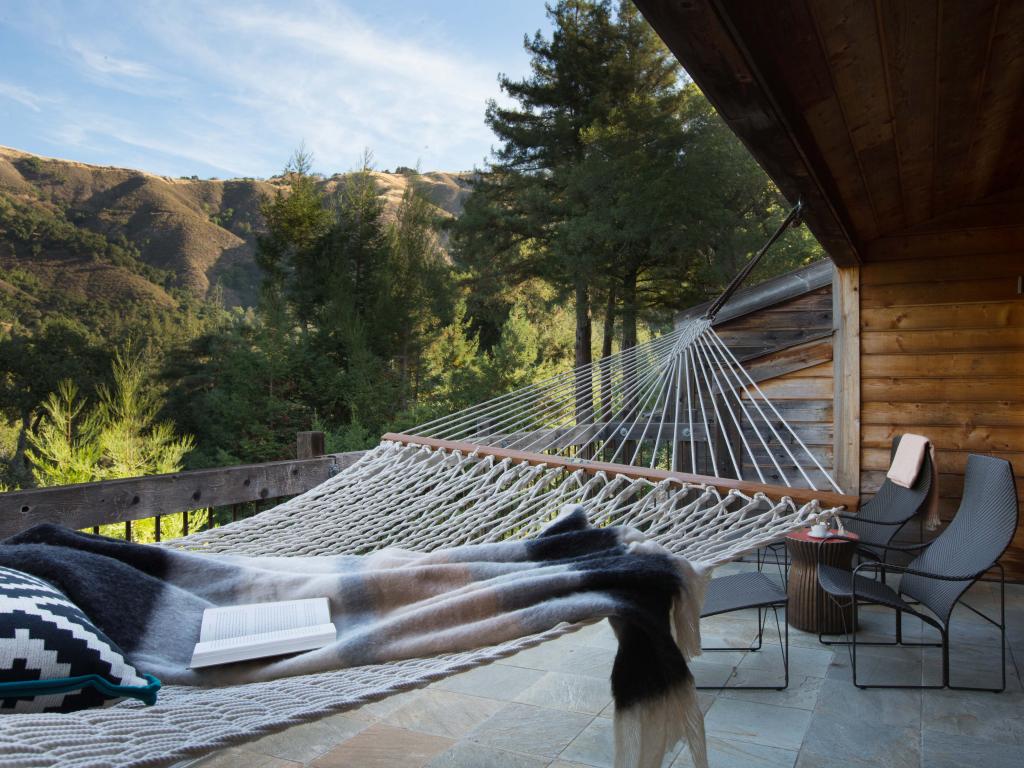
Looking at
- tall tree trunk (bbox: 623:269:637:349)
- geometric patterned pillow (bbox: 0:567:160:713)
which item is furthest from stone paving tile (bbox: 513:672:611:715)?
tall tree trunk (bbox: 623:269:637:349)

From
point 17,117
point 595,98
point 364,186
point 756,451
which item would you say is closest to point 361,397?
point 364,186

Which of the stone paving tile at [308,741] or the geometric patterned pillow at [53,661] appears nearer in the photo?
the geometric patterned pillow at [53,661]

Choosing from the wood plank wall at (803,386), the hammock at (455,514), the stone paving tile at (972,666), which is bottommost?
the stone paving tile at (972,666)

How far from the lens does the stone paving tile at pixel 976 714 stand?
176cm

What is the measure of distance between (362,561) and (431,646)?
41 centimetres

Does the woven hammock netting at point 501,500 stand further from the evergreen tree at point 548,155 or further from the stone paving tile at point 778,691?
the evergreen tree at point 548,155

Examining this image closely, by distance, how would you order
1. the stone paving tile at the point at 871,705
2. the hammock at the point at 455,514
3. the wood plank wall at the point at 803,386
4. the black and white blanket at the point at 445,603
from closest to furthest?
the hammock at the point at 455,514 < the black and white blanket at the point at 445,603 < the stone paving tile at the point at 871,705 < the wood plank wall at the point at 803,386

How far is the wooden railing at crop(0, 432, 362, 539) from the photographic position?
5.60 ft

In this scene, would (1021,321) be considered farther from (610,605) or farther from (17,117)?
(17,117)

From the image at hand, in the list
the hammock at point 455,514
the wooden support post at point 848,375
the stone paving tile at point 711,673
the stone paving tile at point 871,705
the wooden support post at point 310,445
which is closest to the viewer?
the hammock at point 455,514

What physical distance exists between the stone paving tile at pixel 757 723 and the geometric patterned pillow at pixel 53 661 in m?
1.34

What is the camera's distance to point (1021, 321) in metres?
3.09

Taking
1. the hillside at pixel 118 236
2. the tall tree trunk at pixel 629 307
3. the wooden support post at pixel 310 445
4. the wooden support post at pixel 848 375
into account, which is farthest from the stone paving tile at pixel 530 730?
the hillside at pixel 118 236

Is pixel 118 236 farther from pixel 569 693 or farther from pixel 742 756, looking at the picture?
pixel 742 756
